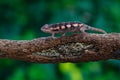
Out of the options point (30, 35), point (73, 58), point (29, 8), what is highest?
point (29, 8)

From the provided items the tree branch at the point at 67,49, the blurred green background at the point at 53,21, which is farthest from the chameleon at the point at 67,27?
the blurred green background at the point at 53,21

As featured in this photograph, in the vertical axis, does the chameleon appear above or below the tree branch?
above

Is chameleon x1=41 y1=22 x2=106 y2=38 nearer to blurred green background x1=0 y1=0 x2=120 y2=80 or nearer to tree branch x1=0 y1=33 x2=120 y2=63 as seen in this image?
tree branch x1=0 y1=33 x2=120 y2=63

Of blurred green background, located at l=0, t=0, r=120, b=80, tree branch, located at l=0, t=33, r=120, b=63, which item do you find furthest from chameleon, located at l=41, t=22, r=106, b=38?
blurred green background, located at l=0, t=0, r=120, b=80

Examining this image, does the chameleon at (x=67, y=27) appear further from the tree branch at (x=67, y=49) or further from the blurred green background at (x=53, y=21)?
the blurred green background at (x=53, y=21)

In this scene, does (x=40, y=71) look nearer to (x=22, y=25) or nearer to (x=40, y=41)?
(x=22, y=25)

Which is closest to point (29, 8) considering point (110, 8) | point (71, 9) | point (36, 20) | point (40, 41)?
point (36, 20)
